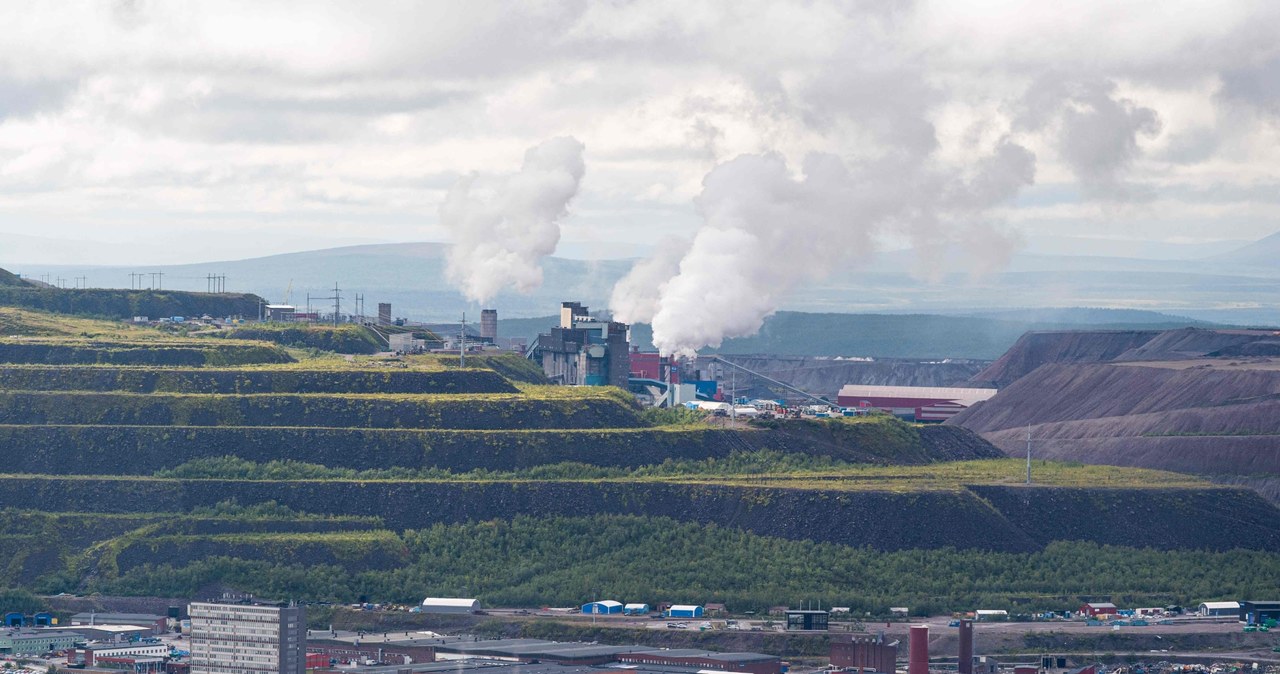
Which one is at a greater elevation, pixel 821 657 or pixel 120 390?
pixel 120 390

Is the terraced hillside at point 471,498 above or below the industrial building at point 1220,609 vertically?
above

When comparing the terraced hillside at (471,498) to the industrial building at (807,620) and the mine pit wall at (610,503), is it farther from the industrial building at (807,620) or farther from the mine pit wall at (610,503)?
the industrial building at (807,620)

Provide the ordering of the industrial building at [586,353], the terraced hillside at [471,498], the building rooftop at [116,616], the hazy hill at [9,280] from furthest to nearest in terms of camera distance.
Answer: the hazy hill at [9,280]
the industrial building at [586,353]
the terraced hillside at [471,498]
the building rooftop at [116,616]

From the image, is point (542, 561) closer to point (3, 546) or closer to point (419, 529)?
point (419, 529)

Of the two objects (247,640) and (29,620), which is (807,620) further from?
(29,620)

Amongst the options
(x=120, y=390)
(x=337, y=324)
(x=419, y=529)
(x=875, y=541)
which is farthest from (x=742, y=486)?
(x=337, y=324)

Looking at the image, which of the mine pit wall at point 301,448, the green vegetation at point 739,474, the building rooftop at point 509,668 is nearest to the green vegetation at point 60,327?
the mine pit wall at point 301,448
